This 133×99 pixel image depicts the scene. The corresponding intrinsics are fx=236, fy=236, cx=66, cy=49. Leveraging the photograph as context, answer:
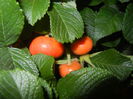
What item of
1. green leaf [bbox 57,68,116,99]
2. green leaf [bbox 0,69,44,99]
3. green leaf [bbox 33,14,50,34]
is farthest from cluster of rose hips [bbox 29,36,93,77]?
green leaf [bbox 0,69,44,99]

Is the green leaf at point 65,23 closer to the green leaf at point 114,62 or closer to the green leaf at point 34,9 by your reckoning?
the green leaf at point 34,9

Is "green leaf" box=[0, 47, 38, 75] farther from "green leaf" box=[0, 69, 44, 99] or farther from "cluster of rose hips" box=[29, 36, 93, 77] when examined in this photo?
"green leaf" box=[0, 69, 44, 99]

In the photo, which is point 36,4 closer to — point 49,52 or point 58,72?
point 49,52

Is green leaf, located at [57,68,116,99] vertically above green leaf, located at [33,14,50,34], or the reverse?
green leaf, located at [33,14,50,34]

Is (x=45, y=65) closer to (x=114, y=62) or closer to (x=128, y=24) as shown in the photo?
(x=114, y=62)

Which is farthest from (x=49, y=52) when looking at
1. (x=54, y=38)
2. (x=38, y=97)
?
(x=38, y=97)

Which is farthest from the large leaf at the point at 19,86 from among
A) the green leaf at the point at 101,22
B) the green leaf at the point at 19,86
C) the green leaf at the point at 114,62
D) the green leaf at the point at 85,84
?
the green leaf at the point at 101,22
